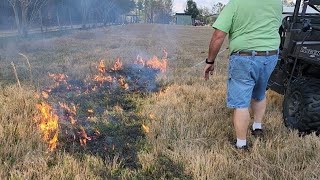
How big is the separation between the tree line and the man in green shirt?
1921 centimetres

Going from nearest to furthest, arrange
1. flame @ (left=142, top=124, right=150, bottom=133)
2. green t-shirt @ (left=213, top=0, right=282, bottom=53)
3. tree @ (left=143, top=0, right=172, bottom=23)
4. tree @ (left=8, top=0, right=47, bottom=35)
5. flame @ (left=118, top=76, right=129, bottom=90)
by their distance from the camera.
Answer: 1. green t-shirt @ (left=213, top=0, right=282, bottom=53)
2. flame @ (left=142, top=124, right=150, bottom=133)
3. flame @ (left=118, top=76, right=129, bottom=90)
4. tree @ (left=8, top=0, right=47, bottom=35)
5. tree @ (left=143, top=0, right=172, bottom=23)

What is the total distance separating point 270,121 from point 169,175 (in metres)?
1.90

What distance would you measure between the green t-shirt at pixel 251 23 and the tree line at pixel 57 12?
1921 cm

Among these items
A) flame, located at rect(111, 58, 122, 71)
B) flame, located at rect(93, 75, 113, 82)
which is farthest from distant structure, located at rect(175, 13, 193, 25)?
flame, located at rect(93, 75, 113, 82)

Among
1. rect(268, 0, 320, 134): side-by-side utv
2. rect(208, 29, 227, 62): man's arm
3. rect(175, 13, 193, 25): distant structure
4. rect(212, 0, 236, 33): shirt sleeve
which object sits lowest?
rect(175, 13, 193, 25): distant structure

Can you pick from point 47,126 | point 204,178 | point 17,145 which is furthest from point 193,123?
point 17,145

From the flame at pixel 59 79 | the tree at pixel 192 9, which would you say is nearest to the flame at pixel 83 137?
the flame at pixel 59 79

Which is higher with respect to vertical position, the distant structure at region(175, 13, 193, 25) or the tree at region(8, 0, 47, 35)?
the tree at region(8, 0, 47, 35)

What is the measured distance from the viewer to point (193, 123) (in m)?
4.25

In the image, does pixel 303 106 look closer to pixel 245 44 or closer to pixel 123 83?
pixel 245 44

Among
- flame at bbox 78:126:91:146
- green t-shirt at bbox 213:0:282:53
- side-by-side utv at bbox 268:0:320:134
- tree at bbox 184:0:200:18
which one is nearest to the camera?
green t-shirt at bbox 213:0:282:53

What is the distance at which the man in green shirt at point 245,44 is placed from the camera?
11.0 feet

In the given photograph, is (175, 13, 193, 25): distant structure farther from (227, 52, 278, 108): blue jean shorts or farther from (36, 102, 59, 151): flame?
(227, 52, 278, 108): blue jean shorts

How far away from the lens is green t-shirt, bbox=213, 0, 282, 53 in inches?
132
